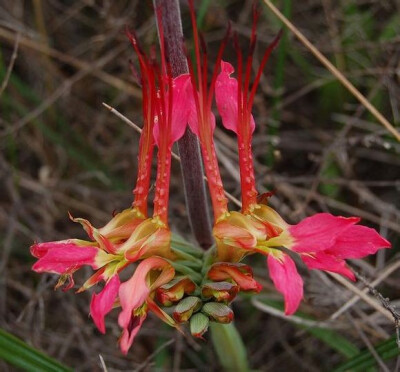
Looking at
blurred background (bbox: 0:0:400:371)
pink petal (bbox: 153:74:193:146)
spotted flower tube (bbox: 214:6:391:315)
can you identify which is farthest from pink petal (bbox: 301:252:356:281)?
blurred background (bbox: 0:0:400:371)

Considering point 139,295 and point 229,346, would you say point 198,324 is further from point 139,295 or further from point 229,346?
point 229,346

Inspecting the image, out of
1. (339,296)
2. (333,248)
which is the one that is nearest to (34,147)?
(339,296)

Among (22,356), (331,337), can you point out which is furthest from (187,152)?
(331,337)

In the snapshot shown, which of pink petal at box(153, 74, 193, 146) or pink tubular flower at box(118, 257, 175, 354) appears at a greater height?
pink petal at box(153, 74, 193, 146)

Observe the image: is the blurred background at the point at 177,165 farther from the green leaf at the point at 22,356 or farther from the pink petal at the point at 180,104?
the pink petal at the point at 180,104

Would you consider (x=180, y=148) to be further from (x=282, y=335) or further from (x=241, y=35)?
(x=241, y=35)

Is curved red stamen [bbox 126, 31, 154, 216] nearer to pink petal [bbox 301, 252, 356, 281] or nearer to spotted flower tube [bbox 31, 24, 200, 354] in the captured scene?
spotted flower tube [bbox 31, 24, 200, 354]
